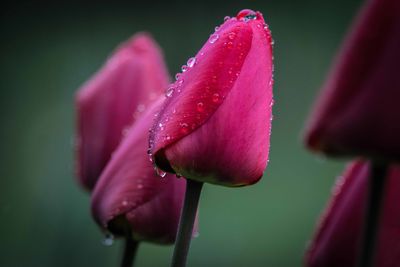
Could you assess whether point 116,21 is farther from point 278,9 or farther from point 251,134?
point 251,134

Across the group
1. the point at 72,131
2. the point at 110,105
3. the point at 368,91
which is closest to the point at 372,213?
the point at 368,91

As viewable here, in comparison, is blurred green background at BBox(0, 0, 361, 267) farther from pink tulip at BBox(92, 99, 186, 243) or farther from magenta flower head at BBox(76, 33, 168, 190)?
pink tulip at BBox(92, 99, 186, 243)

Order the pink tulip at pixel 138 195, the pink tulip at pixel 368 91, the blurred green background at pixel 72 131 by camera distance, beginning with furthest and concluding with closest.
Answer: the blurred green background at pixel 72 131, the pink tulip at pixel 138 195, the pink tulip at pixel 368 91

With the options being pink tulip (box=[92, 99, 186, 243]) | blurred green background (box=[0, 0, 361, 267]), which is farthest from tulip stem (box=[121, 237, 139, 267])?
blurred green background (box=[0, 0, 361, 267])

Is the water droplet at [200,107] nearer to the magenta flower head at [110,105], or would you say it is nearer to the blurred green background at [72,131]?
the magenta flower head at [110,105]

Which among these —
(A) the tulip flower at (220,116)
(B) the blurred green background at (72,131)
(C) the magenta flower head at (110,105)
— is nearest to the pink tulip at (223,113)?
(A) the tulip flower at (220,116)

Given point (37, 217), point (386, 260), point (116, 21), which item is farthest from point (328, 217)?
point (116, 21)

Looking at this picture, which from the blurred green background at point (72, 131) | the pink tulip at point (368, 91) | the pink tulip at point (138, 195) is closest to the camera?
the pink tulip at point (368, 91)
